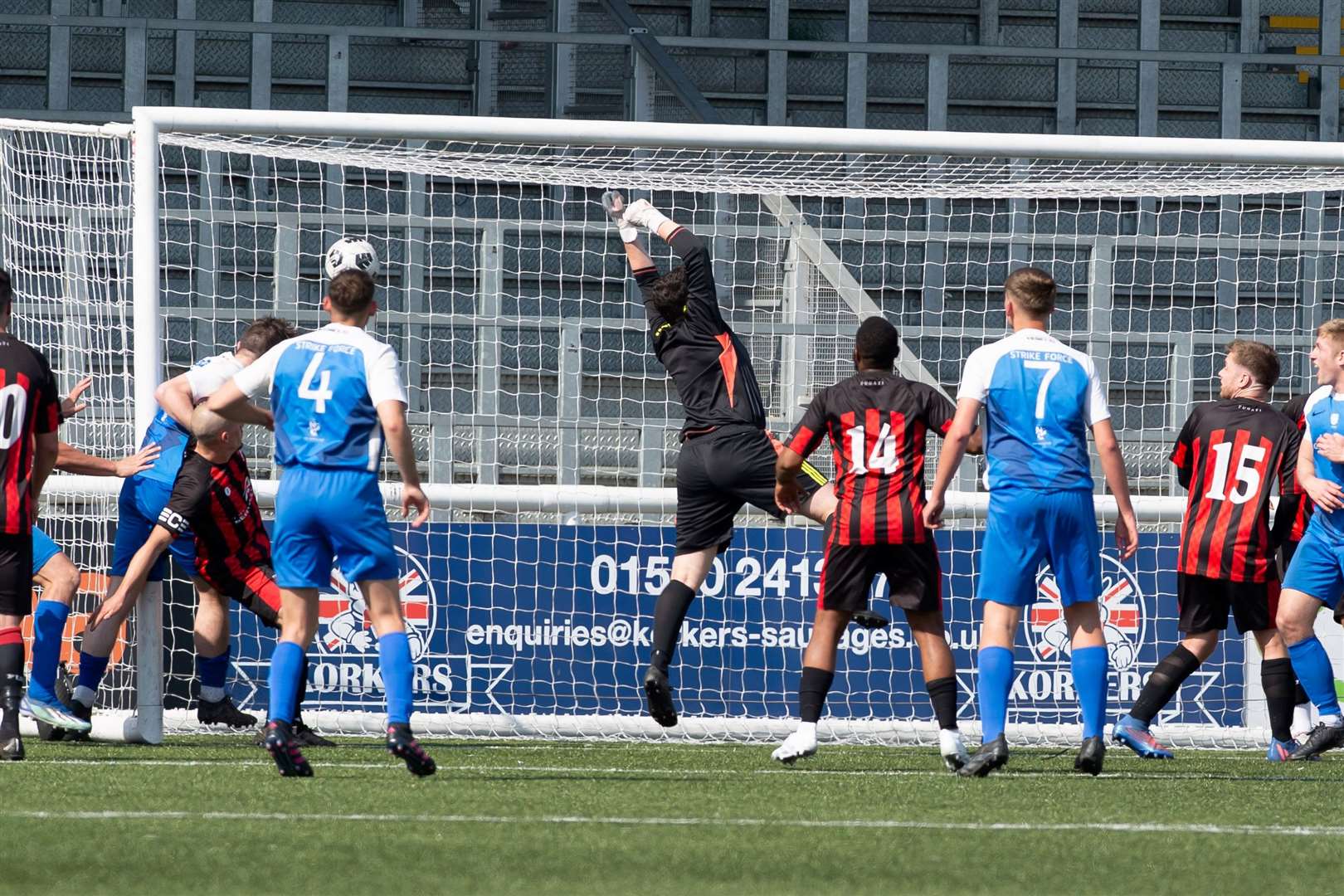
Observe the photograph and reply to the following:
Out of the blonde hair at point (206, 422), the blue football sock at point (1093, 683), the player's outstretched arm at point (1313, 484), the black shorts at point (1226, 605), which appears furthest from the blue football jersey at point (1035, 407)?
the blonde hair at point (206, 422)

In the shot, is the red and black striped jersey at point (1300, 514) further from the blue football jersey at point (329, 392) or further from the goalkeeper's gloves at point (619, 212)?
the blue football jersey at point (329, 392)

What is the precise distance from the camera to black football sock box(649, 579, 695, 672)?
21.3 ft

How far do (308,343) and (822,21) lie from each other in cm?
1054

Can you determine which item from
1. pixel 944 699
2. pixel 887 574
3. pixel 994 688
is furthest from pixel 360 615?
pixel 994 688

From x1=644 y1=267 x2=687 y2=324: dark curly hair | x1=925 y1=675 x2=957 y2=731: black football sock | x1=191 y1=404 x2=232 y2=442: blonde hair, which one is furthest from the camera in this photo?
x1=644 y1=267 x2=687 y2=324: dark curly hair

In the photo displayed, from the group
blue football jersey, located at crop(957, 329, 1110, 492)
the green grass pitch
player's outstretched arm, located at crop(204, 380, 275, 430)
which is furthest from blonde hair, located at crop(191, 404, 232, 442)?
blue football jersey, located at crop(957, 329, 1110, 492)

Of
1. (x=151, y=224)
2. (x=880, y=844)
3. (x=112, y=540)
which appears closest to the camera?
(x=880, y=844)

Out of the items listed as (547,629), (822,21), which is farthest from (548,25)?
(547,629)

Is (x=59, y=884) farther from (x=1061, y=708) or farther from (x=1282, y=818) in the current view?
(x=1061, y=708)

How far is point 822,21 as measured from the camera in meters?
15.1

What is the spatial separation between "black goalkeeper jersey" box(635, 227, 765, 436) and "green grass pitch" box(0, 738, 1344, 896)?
4.43 ft

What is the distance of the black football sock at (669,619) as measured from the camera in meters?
6.50

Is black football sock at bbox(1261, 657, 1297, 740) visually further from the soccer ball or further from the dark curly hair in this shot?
the soccer ball

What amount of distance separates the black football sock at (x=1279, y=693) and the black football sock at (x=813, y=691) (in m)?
1.97
